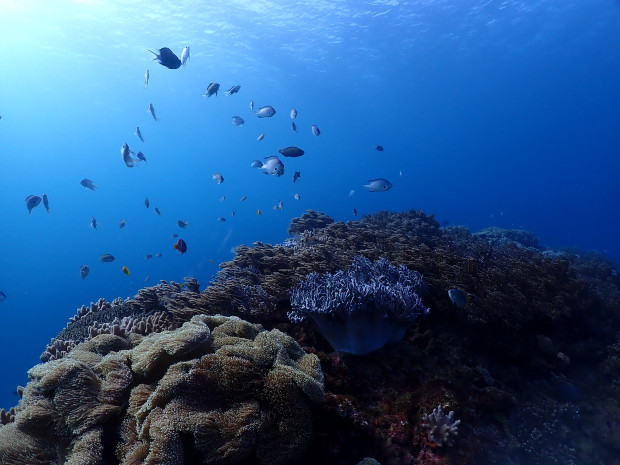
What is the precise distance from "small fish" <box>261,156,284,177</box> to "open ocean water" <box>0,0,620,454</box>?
13.1ft

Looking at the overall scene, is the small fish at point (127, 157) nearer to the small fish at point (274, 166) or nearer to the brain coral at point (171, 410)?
the small fish at point (274, 166)

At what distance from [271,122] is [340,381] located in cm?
10650

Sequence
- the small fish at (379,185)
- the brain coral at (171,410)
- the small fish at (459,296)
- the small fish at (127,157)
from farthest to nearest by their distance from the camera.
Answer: the small fish at (379,185)
the small fish at (127,157)
the small fish at (459,296)
the brain coral at (171,410)

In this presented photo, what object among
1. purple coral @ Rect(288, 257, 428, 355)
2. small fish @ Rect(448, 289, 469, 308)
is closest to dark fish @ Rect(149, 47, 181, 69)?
purple coral @ Rect(288, 257, 428, 355)

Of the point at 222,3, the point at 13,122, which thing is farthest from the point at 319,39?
the point at 13,122

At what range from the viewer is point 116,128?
84250 millimetres

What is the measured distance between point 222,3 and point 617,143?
156m

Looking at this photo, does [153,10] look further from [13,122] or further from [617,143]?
[617,143]

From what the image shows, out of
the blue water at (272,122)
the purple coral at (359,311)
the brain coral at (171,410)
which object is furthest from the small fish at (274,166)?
the blue water at (272,122)

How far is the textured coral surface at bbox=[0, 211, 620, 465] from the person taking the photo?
9.43 feet

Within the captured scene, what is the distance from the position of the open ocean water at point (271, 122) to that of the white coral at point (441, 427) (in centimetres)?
1128

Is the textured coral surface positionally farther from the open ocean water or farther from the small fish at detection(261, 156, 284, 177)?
the open ocean water

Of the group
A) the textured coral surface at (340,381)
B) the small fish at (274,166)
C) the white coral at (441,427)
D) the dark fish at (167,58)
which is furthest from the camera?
the small fish at (274,166)

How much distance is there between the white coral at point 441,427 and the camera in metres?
3.54
